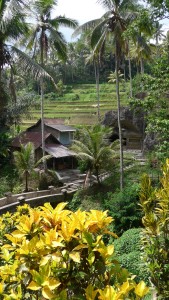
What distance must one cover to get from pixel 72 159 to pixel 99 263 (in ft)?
70.8

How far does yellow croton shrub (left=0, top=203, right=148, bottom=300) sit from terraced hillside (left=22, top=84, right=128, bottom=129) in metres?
33.9

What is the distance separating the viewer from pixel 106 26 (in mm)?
14797

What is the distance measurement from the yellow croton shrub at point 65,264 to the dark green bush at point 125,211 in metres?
10.1

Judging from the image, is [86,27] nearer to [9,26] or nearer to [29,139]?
[9,26]

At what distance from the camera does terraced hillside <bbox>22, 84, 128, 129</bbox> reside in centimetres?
3884

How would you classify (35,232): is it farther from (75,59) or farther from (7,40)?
(75,59)

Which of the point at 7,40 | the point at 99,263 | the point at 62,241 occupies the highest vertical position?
the point at 7,40

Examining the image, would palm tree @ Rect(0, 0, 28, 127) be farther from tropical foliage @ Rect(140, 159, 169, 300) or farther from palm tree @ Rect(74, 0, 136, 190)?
tropical foliage @ Rect(140, 159, 169, 300)

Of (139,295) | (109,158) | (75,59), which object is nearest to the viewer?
(139,295)

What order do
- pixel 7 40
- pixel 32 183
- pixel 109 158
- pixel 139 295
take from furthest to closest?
pixel 32 183, pixel 109 158, pixel 7 40, pixel 139 295

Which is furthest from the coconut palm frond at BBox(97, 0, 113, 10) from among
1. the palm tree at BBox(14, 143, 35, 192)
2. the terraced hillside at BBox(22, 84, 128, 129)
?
the terraced hillside at BBox(22, 84, 128, 129)

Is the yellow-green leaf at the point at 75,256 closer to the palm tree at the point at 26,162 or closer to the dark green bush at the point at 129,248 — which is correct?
the dark green bush at the point at 129,248

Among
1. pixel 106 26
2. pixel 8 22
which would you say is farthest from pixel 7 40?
pixel 106 26

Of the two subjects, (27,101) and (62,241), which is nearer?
(62,241)
